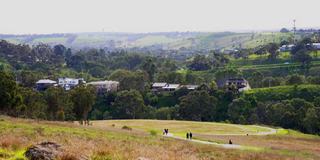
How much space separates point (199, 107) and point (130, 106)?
13.5 m

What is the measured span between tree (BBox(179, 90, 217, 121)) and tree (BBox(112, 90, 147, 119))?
315 inches

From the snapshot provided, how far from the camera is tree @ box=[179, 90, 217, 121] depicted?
89.2 meters

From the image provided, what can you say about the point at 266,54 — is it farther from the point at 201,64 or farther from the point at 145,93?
the point at 145,93

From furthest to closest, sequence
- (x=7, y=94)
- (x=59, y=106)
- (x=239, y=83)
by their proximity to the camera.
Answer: (x=239, y=83), (x=59, y=106), (x=7, y=94)

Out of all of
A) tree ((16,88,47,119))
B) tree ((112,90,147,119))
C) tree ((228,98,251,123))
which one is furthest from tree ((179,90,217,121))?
tree ((16,88,47,119))

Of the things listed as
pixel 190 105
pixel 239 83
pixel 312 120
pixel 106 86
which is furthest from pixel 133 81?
pixel 312 120

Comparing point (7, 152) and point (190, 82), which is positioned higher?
point (7, 152)

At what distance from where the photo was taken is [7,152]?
10.8 m

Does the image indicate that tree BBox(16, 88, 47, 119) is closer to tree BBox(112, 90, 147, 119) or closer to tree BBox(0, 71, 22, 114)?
tree BBox(0, 71, 22, 114)

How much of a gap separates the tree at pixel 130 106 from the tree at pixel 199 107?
8.01 meters

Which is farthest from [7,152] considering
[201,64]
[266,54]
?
[266,54]

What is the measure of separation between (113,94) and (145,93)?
8.07m

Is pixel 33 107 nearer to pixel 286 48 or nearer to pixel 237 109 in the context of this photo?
pixel 237 109

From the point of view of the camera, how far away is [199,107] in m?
89.6
